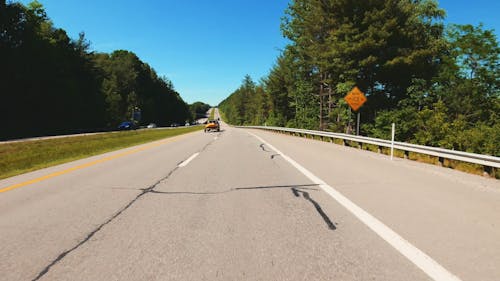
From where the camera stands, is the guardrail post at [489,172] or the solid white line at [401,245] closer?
the solid white line at [401,245]

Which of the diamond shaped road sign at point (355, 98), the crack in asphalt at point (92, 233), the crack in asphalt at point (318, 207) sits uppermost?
the diamond shaped road sign at point (355, 98)

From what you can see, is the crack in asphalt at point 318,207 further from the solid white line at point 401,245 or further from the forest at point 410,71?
the forest at point 410,71

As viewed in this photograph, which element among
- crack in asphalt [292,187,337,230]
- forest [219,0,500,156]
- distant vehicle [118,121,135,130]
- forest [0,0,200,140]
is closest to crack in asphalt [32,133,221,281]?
crack in asphalt [292,187,337,230]

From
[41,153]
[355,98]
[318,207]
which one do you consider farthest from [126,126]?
[318,207]

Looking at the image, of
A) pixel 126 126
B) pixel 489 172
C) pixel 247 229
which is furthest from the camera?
pixel 126 126

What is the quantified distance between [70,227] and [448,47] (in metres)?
35.6

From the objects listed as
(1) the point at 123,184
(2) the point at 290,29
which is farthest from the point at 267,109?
(1) the point at 123,184

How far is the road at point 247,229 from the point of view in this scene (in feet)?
8.71

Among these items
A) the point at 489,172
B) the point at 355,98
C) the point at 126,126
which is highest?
the point at 355,98

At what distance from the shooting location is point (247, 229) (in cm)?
365

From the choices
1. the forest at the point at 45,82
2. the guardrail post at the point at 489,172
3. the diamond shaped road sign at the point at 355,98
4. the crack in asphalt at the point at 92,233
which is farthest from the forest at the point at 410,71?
the forest at the point at 45,82

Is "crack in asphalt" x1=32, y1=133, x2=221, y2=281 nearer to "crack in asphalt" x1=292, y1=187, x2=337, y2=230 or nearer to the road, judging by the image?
the road

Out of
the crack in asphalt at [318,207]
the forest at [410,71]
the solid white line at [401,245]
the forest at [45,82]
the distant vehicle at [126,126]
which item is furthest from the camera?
the distant vehicle at [126,126]

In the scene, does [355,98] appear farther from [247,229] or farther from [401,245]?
[247,229]
